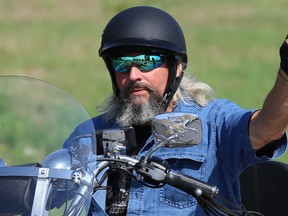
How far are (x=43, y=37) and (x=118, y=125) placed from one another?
17.8 meters

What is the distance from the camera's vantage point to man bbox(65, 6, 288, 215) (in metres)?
4.42

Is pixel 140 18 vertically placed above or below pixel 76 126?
above

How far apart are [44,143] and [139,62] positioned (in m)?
1.22

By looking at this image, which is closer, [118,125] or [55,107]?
[55,107]

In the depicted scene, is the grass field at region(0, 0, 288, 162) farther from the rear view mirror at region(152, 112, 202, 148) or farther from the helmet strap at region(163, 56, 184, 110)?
the rear view mirror at region(152, 112, 202, 148)

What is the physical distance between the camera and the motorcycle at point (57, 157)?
12.3 feet

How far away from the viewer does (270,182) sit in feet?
16.5

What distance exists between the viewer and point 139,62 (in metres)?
5.05

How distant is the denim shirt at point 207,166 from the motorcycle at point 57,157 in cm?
52

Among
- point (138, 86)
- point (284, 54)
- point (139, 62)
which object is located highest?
point (284, 54)

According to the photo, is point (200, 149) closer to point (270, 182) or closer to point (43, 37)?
point (270, 182)

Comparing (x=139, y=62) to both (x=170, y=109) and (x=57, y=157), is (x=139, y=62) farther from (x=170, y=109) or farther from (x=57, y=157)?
(x=57, y=157)

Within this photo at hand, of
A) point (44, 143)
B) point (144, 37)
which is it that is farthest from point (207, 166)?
point (44, 143)

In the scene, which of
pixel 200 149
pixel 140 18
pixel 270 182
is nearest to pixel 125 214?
pixel 200 149
